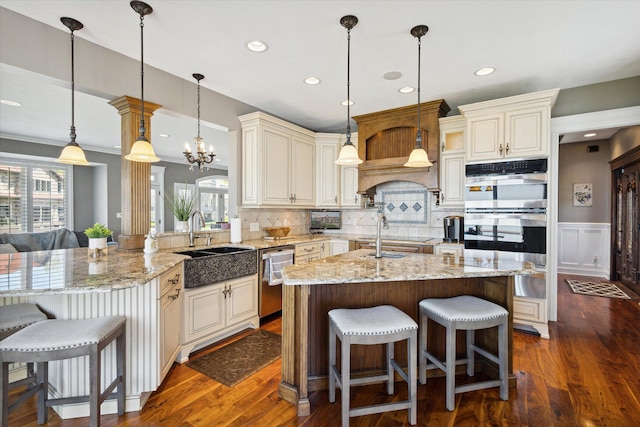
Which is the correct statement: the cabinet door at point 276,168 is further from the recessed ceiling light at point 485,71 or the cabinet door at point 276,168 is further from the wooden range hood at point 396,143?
the recessed ceiling light at point 485,71

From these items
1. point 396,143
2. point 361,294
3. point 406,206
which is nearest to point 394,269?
point 361,294

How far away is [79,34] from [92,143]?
484cm

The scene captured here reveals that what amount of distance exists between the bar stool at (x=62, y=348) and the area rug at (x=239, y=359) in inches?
30.3

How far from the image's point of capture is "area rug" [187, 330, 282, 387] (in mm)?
2455

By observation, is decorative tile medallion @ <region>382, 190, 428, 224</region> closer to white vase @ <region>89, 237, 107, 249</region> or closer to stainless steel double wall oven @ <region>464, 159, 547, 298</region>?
stainless steel double wall oven @ <region>464, 159, 547, 298</region>

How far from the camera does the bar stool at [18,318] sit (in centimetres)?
181

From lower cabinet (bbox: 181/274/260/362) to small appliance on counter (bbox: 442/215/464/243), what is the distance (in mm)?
2407

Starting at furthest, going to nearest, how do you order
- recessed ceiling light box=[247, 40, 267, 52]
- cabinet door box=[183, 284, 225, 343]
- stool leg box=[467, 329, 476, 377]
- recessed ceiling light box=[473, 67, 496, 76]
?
recessed ceiling light box=[473, 67, 496, 76] → cabinet door box=[183, 284, 225, 343] → recessed ceiling light box=[247, 40, 267, 52] → stool leg box=[467, 329, 476, 377]

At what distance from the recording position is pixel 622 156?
502cm

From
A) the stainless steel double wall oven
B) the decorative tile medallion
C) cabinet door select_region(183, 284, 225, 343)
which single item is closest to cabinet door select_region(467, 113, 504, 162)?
the stainless steel double wall oven

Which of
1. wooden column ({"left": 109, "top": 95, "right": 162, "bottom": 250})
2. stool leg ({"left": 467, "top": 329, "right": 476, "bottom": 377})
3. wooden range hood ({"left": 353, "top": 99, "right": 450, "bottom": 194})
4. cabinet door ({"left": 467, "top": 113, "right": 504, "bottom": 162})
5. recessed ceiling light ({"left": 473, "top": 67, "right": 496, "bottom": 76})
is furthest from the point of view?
wooden range hood ({"left": 353, "top": 99, "right": 450, "bottom": 194})

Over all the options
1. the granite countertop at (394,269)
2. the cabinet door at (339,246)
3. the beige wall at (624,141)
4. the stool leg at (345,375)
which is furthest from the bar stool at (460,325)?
the beige wall at (624,141)

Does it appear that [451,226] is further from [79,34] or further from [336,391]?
[79,34]

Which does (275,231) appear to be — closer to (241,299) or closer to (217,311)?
(241,299)
